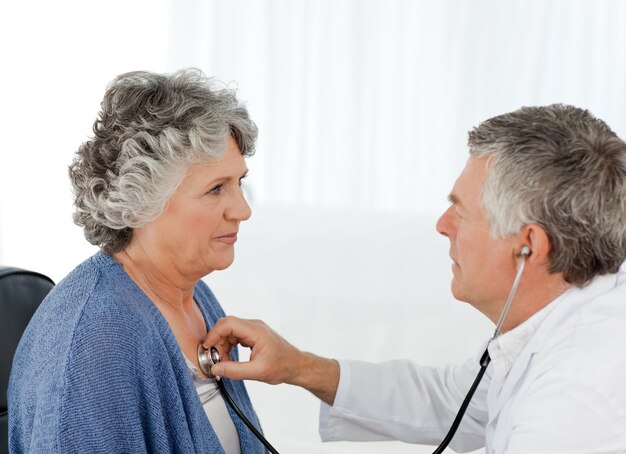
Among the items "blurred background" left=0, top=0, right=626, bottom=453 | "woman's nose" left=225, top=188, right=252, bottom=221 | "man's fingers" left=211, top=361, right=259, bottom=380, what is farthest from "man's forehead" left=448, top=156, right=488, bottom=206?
"blurred background" left=0, top=0, right=626, bottom=453

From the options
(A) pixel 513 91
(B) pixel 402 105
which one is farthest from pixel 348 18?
(A) pixel 513 91

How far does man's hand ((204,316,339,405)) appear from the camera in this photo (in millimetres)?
1555

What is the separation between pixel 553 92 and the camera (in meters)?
3.39

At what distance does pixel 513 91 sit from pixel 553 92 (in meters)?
0.15

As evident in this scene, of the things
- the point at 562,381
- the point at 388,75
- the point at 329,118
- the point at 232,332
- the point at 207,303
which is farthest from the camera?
the point at 329,118

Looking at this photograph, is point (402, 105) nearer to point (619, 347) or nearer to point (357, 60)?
point (357, 60)

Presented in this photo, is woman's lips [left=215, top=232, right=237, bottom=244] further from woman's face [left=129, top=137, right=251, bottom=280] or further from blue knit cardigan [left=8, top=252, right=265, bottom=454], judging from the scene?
blue knit cardigan [left=8, top=252, right=265, bottom=454]

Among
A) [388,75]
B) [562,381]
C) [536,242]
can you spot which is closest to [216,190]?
[536,242]

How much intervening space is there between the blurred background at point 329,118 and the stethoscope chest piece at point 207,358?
39.4 inches

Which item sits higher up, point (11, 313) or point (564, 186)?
point (564, 186)

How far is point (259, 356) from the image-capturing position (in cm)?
160

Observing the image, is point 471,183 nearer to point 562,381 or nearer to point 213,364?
point 562,381

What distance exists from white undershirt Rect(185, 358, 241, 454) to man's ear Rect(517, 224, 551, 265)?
59cm

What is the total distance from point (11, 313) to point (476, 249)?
82 cm
